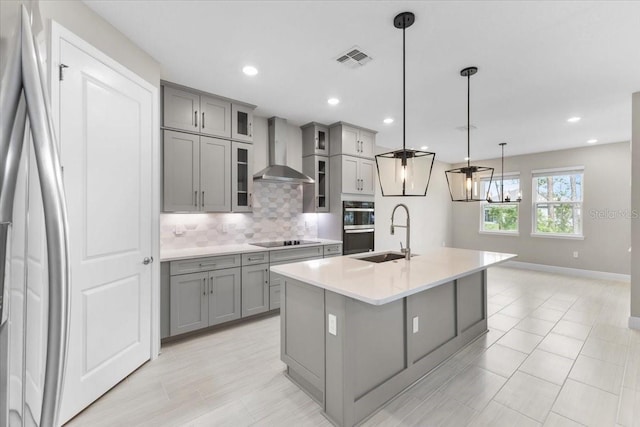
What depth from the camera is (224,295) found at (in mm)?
3174

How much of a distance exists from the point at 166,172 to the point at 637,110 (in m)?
5.28

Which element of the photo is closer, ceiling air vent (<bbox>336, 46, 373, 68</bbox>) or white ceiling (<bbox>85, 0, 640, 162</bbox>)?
white ceiling (<bbox>85, 0, 640, 162</bbox>)

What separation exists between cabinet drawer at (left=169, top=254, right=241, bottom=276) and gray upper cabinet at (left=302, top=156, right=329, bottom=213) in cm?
151

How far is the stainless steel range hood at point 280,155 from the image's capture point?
153 inches

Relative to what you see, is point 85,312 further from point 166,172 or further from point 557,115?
point 557,115

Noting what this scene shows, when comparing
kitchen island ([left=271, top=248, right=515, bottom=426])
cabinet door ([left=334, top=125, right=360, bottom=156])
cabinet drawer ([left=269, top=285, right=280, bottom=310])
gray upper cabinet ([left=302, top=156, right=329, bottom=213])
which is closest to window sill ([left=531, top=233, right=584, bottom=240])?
kitchen island ([left=271, top=248, right=515, bottom=426])

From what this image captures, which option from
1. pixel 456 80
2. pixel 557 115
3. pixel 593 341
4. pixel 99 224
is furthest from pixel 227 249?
pixel 557 115

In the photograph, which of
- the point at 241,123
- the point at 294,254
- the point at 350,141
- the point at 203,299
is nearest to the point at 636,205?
the point at 350,141

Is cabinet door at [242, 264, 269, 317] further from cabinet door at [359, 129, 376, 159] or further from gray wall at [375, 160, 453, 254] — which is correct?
gray wall at [375, 160, 453, 254]

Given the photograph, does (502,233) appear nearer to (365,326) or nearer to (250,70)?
(365,326)

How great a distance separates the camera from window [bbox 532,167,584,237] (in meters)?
5.94

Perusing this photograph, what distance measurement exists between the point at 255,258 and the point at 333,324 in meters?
1.79

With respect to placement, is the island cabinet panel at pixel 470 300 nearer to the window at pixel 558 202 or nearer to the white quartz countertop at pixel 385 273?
the white quartz countertop at pixel 385 273

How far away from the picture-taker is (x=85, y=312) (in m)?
1.95
